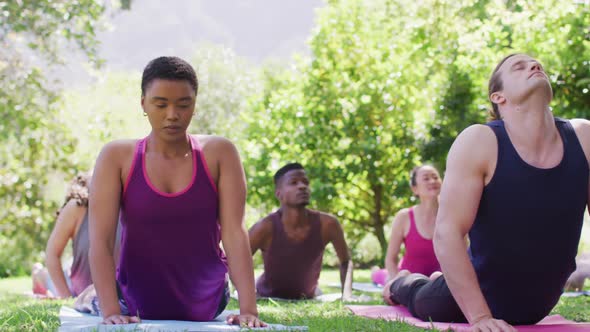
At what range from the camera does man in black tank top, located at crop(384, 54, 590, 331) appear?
3.51 m

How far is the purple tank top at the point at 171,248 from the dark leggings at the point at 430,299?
117cm

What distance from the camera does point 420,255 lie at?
7297mm

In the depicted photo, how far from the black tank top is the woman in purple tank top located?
47.7 inches

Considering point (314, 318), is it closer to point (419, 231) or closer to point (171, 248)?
point (171, 248)

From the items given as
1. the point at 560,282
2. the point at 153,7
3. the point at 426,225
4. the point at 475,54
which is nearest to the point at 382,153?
the point at 475,54

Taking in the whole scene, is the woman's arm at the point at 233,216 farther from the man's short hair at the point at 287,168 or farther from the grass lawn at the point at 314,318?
the man's short hair at the point at 287,168

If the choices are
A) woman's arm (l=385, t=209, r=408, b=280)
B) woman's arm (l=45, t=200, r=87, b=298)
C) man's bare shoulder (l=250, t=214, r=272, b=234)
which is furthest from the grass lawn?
woman's arm (l=45, t=200, r=87, b=298)

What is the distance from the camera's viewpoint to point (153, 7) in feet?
557

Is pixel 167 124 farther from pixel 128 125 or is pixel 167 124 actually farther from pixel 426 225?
pixel 128 125

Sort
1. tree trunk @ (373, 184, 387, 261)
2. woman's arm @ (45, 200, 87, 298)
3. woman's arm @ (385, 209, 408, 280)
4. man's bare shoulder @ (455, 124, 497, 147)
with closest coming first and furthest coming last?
man's bare shoulder @ (455, 124, 497, 147), woman's arm @ (45, 200, 87, 298), woman's arm @ (385, 209, 408, 280), tree trunk @ (373, 184, 387, 261)

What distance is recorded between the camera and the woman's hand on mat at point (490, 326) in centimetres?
328

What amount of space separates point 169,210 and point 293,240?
3372 mm

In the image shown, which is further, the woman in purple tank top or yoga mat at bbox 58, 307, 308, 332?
the woman in purple tank top

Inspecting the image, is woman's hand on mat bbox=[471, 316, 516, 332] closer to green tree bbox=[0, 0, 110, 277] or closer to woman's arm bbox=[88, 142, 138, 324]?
woman's arm bbox=[88, 142, 138, 324]
